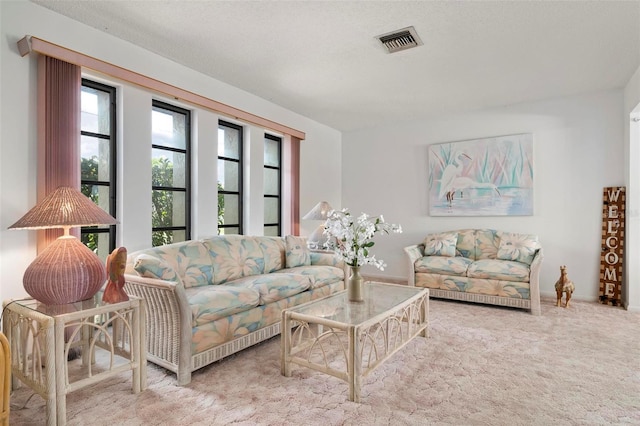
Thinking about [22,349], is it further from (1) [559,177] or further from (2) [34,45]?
(1) [559,177]

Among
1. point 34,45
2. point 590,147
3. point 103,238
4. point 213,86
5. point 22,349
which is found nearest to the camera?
point 22,349

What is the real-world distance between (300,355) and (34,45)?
2.87 meters

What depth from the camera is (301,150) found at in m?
5.35

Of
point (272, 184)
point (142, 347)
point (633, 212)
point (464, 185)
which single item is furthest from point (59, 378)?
point (633, 212)

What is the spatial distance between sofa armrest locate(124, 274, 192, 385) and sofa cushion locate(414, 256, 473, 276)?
3.19 metres

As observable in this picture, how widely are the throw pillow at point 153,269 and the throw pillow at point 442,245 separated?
3488 mm

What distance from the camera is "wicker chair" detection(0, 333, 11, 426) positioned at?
1563mm

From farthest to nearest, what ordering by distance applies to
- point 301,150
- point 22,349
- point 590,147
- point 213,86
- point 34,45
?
point 301,150 < point 590,147 < point 213,86 < point 34,45 < point 22,349

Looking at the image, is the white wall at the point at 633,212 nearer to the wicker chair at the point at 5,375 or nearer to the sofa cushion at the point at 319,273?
the sofa cushion at the point at 319,273

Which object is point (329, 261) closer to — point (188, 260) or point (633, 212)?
point (188, 260)

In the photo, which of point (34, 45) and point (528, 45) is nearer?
point (34, 45)

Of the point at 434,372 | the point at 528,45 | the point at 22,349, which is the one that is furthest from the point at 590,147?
the point at 22,349

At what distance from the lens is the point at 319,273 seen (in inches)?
144

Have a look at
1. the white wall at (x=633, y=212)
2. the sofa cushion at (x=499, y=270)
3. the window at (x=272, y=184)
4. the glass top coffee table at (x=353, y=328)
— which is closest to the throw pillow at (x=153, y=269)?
the glass top coffee table at (x=353, y=328)
